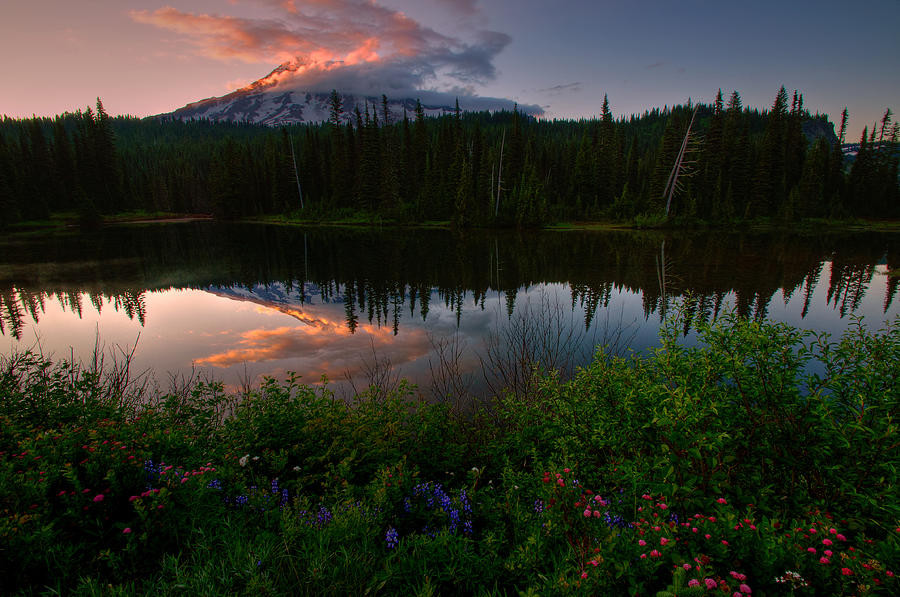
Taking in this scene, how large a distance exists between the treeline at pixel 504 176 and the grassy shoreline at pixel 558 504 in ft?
181

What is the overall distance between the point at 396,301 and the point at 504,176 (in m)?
57.3

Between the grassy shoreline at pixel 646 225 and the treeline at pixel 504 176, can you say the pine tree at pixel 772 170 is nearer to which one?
the treeline at pixel 504 176

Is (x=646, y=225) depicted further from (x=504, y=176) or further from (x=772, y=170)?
(x=772, y=170)

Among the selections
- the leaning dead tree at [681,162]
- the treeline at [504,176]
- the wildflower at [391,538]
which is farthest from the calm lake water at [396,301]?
the treeline at [504,176]

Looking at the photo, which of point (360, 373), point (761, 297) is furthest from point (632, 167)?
point (360, 373)

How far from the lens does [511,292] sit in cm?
1950

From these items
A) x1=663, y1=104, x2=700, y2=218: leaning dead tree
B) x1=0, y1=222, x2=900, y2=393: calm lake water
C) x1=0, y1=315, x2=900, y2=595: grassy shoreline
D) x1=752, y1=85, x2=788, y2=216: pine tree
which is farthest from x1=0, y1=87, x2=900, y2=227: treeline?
x1=0, y1=315, x2=900, y2=595: grassy shoreline

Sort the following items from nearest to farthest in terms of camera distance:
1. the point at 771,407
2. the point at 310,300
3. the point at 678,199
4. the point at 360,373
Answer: the point at 771,407, the point at 360,373, the point at 310,300, the point at 678,199

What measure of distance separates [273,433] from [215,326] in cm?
1040

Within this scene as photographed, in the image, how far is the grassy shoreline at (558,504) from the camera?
2957 mm

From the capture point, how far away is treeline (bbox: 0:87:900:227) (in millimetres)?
61281

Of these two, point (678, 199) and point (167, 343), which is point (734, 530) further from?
point (678, 199)

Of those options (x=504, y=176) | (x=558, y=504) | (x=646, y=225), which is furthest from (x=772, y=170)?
(x=558, y=504)

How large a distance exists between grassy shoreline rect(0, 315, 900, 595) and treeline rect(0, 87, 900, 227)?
55.1 meters
